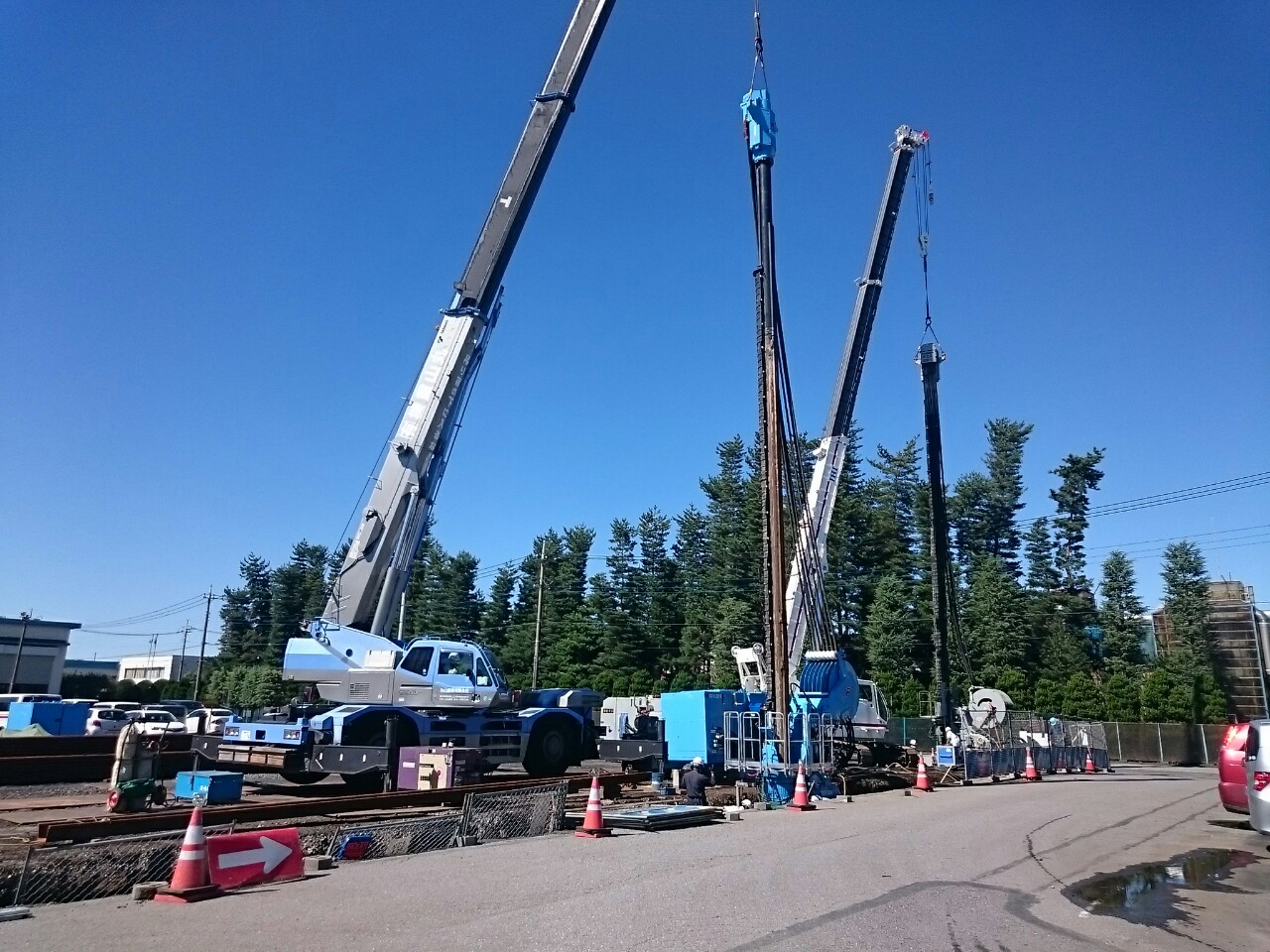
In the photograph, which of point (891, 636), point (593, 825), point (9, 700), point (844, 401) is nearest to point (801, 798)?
point (593, 825)

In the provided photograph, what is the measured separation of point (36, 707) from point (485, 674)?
69.2 ft

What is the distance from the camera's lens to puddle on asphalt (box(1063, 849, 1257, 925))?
340 inches

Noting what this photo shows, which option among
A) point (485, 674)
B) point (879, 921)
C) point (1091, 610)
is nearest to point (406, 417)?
point (485, 674)

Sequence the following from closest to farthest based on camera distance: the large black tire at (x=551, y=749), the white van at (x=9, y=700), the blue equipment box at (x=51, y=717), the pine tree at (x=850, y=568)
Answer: the large black tire at (x=551, y=749)
the blue equipment box at (x=51, y=717)
the white van at (x=9, y=700)
the pine tree at (x=850, y=568)

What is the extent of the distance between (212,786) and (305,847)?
12.2 ft

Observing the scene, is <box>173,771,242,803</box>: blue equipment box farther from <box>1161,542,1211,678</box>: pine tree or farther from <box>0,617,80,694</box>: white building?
<box>0,617,80,694</box>: white building

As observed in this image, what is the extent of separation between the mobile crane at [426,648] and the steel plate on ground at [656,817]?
4218 mm

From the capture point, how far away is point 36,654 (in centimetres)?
7525

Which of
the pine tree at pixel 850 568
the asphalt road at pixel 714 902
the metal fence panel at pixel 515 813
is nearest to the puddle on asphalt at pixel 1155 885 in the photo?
the asphalt road at pixel 714 902

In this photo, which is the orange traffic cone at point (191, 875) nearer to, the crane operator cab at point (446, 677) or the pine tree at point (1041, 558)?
the crane operator cab at point (446, 677)

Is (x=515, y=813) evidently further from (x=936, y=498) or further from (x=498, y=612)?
(x=498, y=612)

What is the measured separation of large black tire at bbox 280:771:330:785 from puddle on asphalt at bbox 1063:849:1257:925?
1261 centimetres

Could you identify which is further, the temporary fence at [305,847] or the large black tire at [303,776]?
the large black tire at [303,776]

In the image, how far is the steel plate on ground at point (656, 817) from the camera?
537 inches
